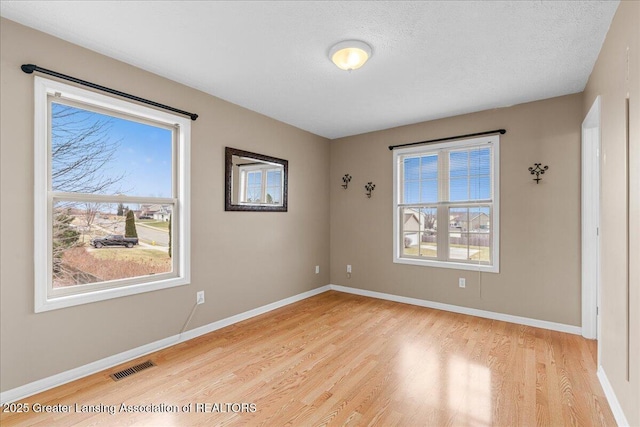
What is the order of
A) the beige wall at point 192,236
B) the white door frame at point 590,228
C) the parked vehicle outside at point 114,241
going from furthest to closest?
the white door frame at point 590,228 → the parked vehicle outside at point 114,241 → the beige wall at point 192,236

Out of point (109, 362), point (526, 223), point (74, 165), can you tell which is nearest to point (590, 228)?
point (526, 223)

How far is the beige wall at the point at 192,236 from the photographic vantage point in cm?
207

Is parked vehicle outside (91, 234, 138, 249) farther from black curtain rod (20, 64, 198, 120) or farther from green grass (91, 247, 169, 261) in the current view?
black curtain rod (20, 64, 198, 120)

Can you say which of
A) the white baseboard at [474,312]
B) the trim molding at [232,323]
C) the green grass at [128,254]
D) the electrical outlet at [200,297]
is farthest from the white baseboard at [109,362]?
the white baseboard at [474,312]

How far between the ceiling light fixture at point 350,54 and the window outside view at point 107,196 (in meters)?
1.81

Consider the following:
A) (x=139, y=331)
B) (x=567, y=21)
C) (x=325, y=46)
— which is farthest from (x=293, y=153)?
(x=567, y=21)

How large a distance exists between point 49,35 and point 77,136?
723 millimetres

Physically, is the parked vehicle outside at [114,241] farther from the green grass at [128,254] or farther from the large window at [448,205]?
the large window at [448,205]

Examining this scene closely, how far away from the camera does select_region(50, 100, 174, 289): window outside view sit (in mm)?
2367

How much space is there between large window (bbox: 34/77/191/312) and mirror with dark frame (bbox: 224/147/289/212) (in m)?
0.56

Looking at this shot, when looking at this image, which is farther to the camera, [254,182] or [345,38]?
[254,182]

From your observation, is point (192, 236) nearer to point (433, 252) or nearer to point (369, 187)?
point (369, 187)

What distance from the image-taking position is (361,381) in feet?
7.65

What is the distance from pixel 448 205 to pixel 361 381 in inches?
105
